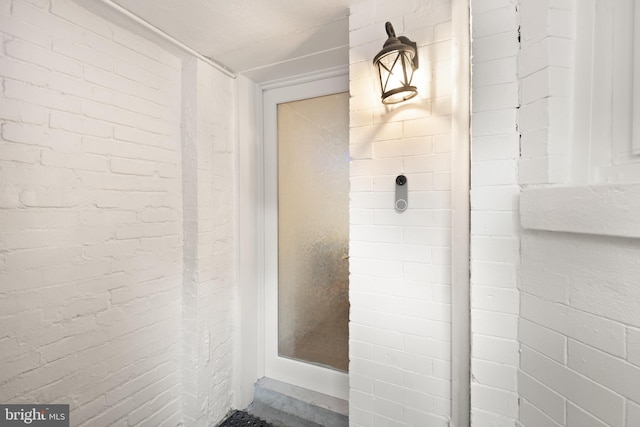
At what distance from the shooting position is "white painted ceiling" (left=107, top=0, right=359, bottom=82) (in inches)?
51.0

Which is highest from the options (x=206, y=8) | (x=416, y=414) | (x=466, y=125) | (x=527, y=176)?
(x=206, y=8)

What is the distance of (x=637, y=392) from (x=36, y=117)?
2.24 metres

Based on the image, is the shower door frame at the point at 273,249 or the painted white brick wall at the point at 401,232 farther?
the shower door frame at the point at 273,249

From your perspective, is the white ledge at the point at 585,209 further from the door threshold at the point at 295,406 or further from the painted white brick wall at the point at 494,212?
the door threshold at the point at 295,406

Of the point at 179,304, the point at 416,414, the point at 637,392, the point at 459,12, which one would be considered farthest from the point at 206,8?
the point at 416,414

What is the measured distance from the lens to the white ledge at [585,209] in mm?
701

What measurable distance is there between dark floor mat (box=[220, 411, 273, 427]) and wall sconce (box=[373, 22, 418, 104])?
7.03 ft

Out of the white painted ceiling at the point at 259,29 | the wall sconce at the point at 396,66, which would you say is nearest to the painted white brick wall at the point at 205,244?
the white painted ceiling at the point at 259,29

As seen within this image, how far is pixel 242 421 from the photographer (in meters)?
1.80

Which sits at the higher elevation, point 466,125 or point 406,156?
point 466,125

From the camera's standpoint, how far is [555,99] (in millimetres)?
916

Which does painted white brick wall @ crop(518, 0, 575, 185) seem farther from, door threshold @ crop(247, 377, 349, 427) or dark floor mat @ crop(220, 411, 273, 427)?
dark floor mat @ crop(220, 411, 273, 427)

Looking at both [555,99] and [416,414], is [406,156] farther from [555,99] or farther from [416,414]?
[416,414]

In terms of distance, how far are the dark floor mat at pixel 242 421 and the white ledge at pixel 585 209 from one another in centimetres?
197
